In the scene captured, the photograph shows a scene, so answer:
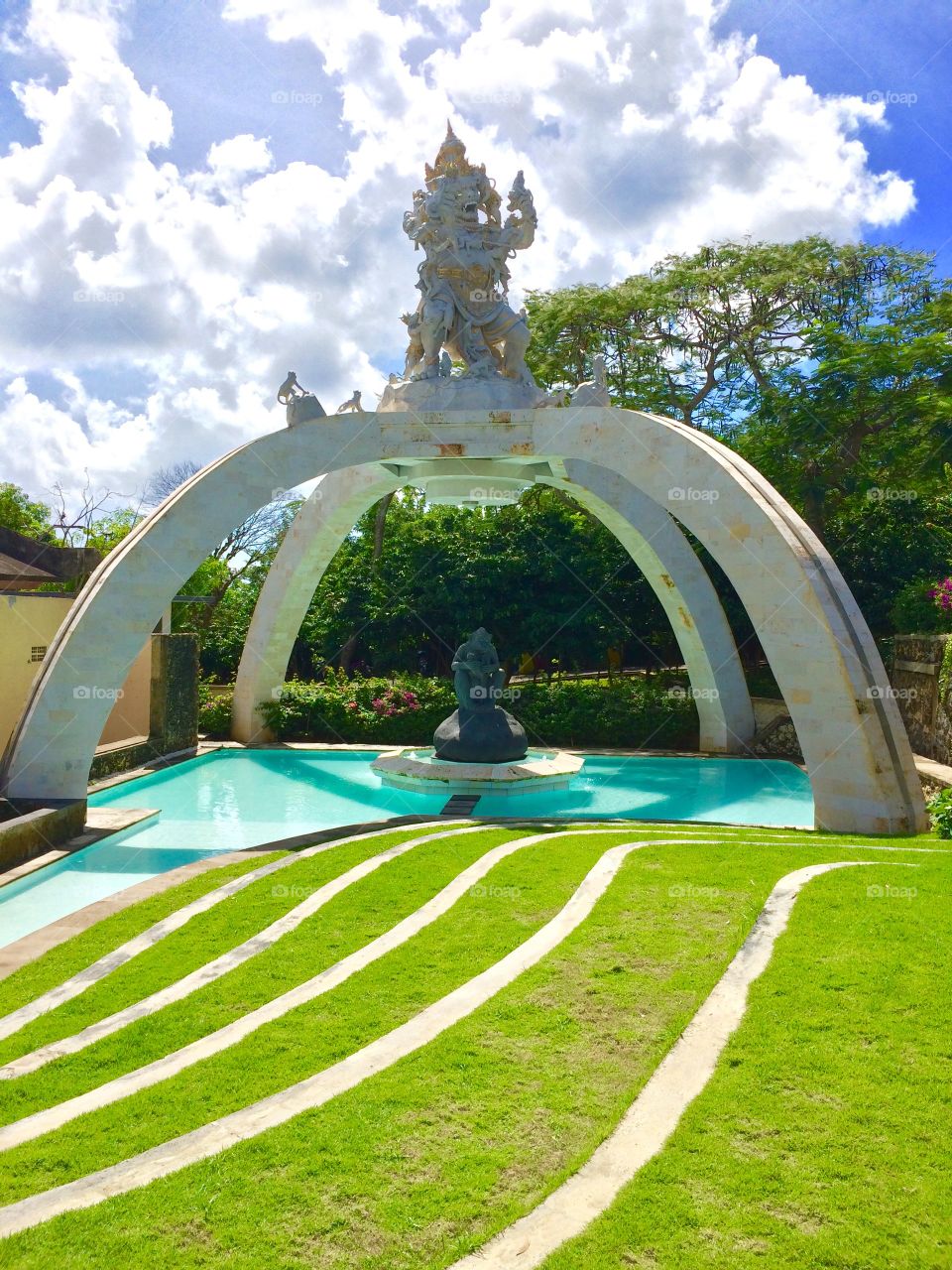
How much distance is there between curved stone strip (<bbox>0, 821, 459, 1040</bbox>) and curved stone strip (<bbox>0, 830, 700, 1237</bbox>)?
1889mm

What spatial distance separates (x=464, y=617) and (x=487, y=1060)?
2162 centimetres

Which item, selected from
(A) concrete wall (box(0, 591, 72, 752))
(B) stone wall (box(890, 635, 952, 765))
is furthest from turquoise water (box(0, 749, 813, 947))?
(B) stone wall (box(890, 635, 952, 765))

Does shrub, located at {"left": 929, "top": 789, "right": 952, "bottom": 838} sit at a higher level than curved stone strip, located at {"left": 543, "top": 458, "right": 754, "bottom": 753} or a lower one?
lower

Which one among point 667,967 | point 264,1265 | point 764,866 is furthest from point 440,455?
point 264,1265

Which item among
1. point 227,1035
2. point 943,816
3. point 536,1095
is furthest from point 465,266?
point 536,1095

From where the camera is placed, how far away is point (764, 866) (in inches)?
313

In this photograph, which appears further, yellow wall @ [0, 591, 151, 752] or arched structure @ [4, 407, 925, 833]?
yellow wall @ [0, 591, 151, 752]

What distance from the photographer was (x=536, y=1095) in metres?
4.35

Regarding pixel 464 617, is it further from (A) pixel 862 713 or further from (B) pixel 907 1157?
(B) pixel 907 1157

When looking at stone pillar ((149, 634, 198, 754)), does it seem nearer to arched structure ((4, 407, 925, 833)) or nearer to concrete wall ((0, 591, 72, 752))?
concrete wall ((0, 591, 72, 752))

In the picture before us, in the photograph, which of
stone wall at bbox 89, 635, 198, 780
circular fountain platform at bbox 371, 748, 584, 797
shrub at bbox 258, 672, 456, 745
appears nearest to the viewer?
circular fountain platform at bbox 371, 748, 584, 797

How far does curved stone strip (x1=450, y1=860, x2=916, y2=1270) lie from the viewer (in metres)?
3.35

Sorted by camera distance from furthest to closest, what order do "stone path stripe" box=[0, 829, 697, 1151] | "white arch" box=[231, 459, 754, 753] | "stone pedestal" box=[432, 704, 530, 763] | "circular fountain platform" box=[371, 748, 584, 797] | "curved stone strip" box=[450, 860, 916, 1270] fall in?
"white arch" box=[231, 459, 754, 753], "stone pedestal" box=[432, 704, 530, 763], "circular fountain platform" box=[371, 748, 584, 797], "stone path stripe" box=[0, 829, 697, 1151], "curved stone strip" box=[450, 860, 916, 1270]

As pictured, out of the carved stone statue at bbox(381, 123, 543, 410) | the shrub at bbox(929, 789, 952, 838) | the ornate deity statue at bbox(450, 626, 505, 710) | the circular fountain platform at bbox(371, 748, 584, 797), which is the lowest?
the circular fountain platform at bbox(371, 748, 584, 797)
